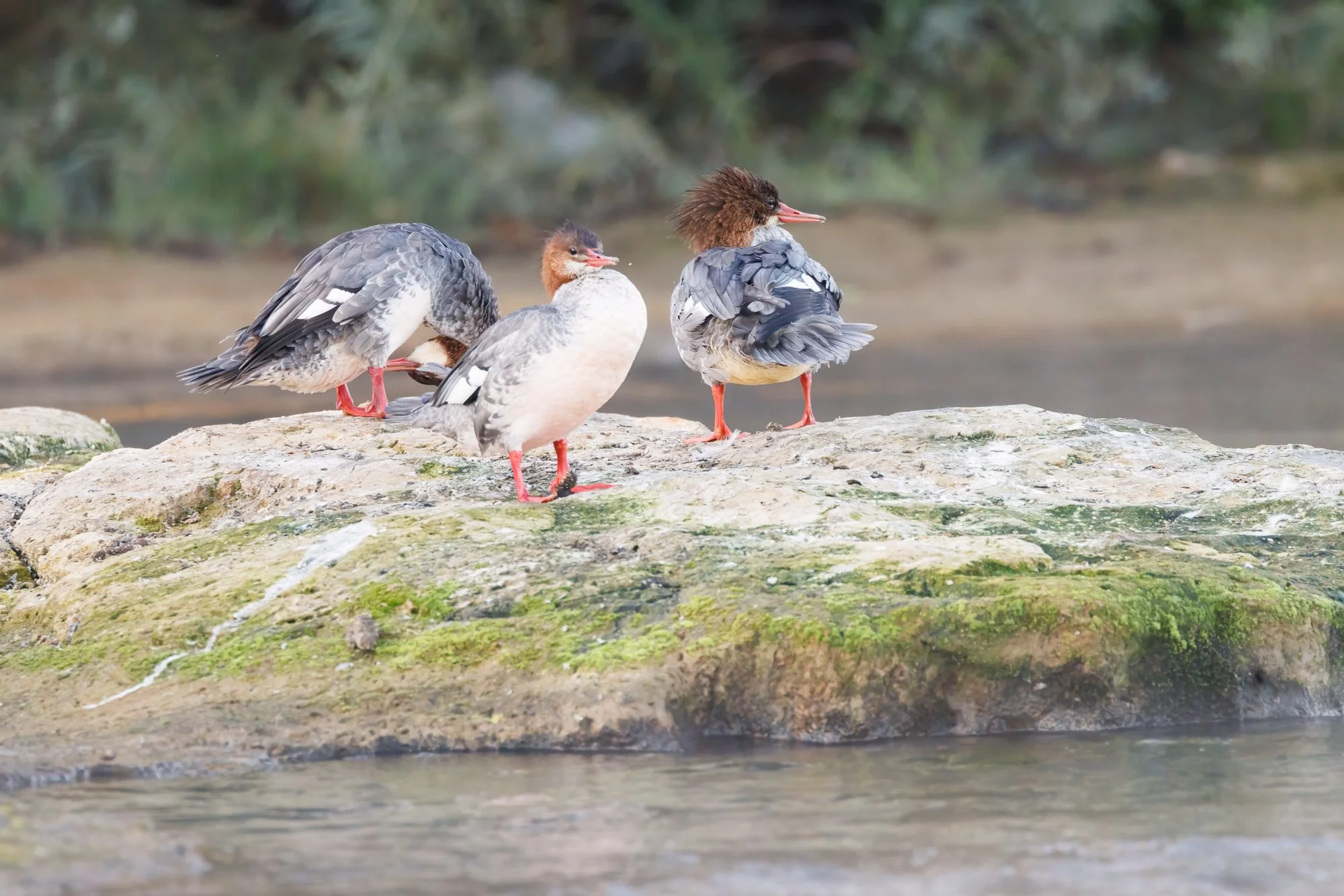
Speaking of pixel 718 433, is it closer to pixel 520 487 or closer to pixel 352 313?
pixel 520 487

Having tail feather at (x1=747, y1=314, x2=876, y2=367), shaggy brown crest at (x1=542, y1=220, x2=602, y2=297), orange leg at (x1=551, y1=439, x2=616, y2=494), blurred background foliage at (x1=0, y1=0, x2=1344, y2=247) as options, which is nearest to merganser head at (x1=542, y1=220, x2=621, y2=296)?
shaggy brown crest at (x1=542, y1=220, x2=602, y2=297)

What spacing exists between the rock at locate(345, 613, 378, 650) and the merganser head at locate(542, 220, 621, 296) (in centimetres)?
128

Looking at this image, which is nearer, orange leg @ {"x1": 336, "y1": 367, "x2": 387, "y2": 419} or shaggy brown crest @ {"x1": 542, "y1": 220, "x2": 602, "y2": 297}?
shaggy brown crest @ {"x1": 542, "y1": 220, "x2": 602, "y2": 297}

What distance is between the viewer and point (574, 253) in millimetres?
5098

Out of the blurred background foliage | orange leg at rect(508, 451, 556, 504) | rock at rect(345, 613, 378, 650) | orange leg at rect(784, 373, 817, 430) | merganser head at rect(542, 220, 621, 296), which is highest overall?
the blurred background foliage

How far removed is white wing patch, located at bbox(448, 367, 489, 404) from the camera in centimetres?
503

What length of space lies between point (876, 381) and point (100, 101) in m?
7.87

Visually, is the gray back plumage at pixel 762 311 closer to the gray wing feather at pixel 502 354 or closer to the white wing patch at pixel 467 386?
the gray wing feather at pixel 502 354

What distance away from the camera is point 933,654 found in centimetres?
415

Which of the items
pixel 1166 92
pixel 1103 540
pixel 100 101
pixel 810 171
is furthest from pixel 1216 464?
pixel 100 101

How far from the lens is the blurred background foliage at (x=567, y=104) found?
47.8ft

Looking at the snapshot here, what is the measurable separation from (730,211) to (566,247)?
1756 millimetres

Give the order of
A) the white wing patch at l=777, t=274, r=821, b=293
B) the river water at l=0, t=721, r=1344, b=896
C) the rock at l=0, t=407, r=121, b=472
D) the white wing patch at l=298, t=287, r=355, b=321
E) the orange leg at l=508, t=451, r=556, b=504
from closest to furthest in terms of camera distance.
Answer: the river water at l=0, t=721, r=1344, b=896
the orange leg at l=508, t=451, r=556, b=504
the white wing patch at l=777, t=274, r=821, b=293
the white wing patch at l=298, t=287, r=355, b=321
the rock at l=0, t=407, r=121, b=472

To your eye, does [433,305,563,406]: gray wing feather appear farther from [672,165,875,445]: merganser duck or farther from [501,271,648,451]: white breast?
[672,165,875,445]: merganser duck
